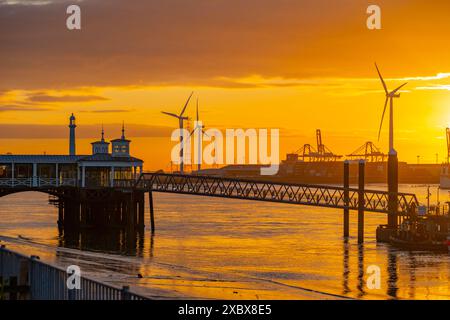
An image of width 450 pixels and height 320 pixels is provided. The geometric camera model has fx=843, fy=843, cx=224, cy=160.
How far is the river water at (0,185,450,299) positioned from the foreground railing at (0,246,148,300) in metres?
11.2

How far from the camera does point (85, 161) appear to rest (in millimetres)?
108188

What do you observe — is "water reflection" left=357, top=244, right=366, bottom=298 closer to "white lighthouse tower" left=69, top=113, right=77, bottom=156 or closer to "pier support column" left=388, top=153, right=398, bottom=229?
"pier support column" left=388, top=153, right=398, bottom=229

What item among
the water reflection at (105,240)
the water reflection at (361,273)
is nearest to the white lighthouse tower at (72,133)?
the water reflection at (105,240)

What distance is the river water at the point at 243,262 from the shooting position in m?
54.1

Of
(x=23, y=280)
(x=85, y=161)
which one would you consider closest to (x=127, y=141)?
(x=85, y=161)

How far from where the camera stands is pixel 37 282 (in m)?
29.3

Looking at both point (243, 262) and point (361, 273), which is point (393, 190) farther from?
point (361, 273)

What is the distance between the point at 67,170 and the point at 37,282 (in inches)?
3229

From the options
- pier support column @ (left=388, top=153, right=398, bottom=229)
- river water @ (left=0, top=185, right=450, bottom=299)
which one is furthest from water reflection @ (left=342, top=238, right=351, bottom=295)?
pier support column @ (left=388, top=153, right=398, bottom=229)

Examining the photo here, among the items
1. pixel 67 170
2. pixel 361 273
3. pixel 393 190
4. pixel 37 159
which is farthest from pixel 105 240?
pixel 361 273

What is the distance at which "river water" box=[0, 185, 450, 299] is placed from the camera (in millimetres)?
54062

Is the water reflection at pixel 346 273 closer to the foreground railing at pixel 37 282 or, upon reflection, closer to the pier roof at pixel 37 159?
the foreground railing at pixel 37 282
